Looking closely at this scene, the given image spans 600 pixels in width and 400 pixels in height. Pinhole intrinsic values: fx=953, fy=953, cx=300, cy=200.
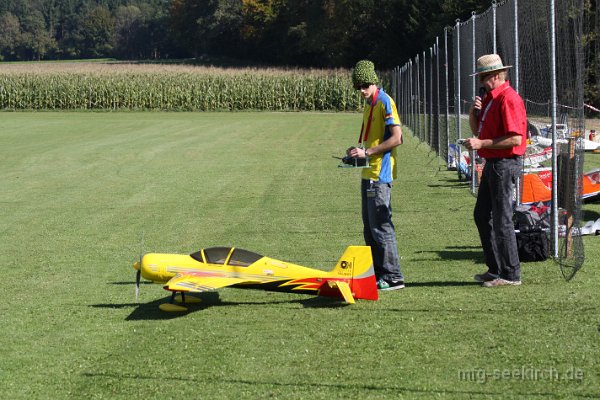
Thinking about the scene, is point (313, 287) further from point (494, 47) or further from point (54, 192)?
point (54, 192)

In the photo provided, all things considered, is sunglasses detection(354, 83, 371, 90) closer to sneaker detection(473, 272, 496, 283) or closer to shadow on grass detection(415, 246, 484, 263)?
sneaker detection(473, 272, 496, 283)

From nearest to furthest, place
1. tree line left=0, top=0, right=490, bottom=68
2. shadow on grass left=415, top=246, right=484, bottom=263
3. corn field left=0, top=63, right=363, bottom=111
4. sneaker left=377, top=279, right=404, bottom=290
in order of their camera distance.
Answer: sneaker left=377, top=279, right=404, bottom=290
shadow on grass left=415, top=246, right=484, bottom=263
corn field left=0, top=63, right=363, bottom=111
tree line left=0, top=0, right=490, bottom=68

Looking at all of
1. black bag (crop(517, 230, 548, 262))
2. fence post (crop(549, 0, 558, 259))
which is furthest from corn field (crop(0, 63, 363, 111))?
black bag (crop(517, 230, 548, 262))

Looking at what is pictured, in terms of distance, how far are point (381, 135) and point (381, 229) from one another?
83 cm

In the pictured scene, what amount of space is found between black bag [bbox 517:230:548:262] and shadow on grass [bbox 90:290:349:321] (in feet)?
7.81

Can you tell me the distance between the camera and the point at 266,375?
587 cm

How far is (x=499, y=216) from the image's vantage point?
8.11 meters

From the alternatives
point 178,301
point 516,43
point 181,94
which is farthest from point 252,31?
point 178,301

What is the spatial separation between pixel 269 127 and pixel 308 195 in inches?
878

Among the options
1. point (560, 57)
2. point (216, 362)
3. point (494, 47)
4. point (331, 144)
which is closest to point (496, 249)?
point (560, 57)

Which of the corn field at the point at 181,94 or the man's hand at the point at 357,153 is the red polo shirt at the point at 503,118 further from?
the corn field at the point at 181,94

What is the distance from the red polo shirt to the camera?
7.92 m

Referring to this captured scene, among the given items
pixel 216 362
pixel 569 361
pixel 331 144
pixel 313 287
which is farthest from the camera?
pixel 331 144

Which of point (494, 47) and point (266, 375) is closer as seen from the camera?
point (266, 375)
